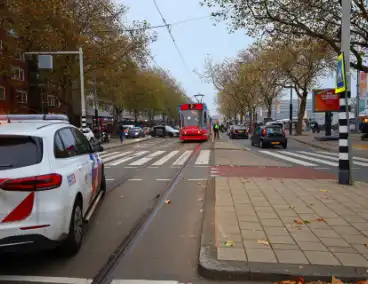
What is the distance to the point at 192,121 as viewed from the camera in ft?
95.3

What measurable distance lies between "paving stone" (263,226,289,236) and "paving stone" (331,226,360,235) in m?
0.72

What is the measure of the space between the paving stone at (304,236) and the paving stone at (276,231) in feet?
0.39

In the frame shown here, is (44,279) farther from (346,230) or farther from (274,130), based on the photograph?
(274,130)

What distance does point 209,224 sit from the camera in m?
5.51

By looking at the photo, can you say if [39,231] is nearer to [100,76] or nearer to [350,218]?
[350,218]

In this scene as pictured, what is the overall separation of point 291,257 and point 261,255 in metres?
0.33

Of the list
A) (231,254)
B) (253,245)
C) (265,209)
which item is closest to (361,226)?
(265,209)

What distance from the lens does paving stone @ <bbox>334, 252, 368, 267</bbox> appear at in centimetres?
388

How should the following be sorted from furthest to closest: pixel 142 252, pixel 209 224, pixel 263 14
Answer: pixel 263 14 < pixel 209 224 < pixel 142 252

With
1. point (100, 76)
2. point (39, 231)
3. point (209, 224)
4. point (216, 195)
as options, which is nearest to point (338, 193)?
point (216, 195)

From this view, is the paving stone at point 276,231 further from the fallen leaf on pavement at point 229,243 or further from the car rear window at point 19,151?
the car rear window at point 19,151

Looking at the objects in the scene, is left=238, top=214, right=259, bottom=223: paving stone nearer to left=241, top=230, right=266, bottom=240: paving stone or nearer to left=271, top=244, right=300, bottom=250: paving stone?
left=241, top=230, right=266, bottom=240: paving stone

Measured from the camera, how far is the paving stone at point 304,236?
4.61m

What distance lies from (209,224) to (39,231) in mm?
2634
